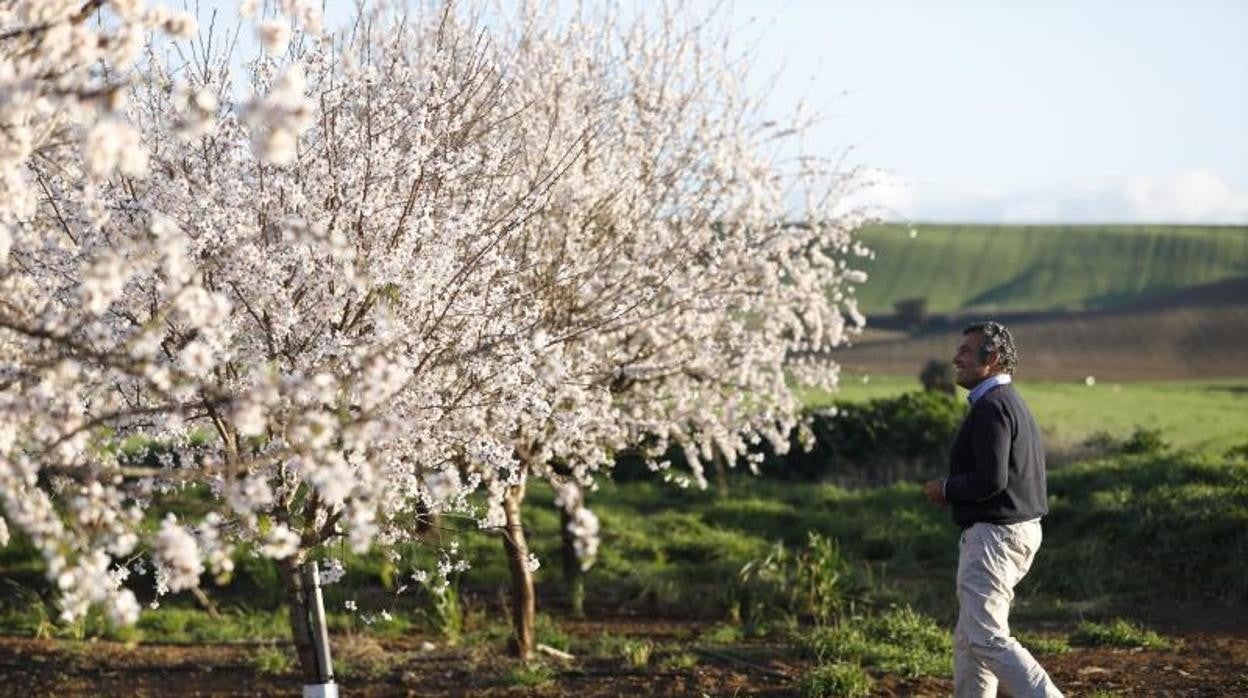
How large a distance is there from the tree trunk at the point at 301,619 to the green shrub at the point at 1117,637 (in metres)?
6.22

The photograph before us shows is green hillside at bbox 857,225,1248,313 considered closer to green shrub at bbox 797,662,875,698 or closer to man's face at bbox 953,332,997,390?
green shrub at bbox 797,662,875,698

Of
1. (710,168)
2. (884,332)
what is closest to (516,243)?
(710,168)

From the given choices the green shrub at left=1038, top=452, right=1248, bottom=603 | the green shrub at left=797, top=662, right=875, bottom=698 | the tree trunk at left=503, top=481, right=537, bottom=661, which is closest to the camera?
the green shrub at left=797, top=662, right=875, bottom=698

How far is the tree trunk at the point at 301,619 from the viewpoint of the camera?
343 inches

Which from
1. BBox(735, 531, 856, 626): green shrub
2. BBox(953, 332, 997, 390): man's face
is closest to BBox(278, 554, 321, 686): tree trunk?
BBox(953, 332, 997, 390): man's face

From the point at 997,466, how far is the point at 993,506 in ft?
0.83

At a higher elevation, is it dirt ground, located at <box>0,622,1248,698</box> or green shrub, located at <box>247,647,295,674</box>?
green shrub, located at <box>247,647,295,674</box>

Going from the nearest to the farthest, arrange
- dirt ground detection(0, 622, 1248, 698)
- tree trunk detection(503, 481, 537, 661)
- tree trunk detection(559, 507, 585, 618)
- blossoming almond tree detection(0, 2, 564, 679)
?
blossoming almond tree detection(0, 2, 564, 679)
dirt ground detection(0, 622, 1248, 698)
tree trunk detection(503, 481, 537, 661)
tree trunk detection(559, 507, 585, 618)

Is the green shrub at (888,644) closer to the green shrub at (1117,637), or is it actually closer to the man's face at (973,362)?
the green shrub at (1117,637)

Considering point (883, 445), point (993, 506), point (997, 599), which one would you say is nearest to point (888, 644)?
point (997, 599)

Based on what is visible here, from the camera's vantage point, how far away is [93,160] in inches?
187

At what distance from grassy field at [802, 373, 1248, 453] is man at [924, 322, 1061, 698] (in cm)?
919

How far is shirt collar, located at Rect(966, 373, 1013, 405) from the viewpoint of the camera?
7.98 meters

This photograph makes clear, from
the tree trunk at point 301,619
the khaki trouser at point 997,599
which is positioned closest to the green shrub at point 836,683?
the khaki trouser at point 997,599
